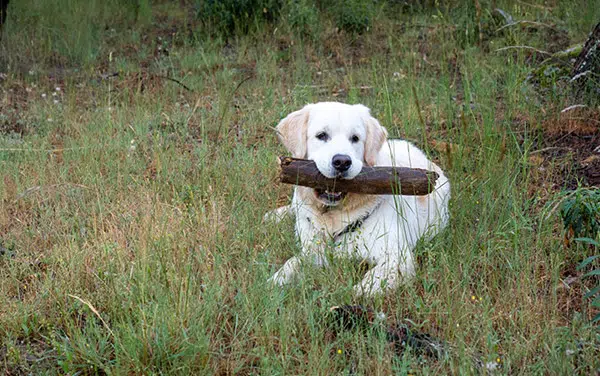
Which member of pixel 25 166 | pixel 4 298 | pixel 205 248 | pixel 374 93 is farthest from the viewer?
pixel 374 93

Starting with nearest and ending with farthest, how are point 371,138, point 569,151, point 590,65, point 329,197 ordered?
1. point 329,197
2. point 371,138
3. point 569,151
4. point 590,65

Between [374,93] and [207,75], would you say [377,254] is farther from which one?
[207,75]

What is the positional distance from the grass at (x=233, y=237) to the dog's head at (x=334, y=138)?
20 centimetres

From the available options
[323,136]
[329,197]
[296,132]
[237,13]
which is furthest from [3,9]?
[329,197]

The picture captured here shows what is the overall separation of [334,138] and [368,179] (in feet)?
1.01

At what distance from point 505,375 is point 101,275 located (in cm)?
178

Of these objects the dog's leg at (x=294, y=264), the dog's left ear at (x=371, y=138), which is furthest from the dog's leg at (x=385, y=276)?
the dog's left ear at (x=371, y=138)

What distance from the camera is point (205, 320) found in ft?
8.50

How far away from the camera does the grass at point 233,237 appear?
247 cm

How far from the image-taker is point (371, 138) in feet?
11.6

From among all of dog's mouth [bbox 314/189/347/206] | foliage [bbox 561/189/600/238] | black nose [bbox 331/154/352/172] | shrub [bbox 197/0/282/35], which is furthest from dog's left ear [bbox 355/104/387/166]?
shrub [bbox 197/0/282/35]

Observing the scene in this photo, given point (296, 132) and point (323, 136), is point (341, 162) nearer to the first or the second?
point (323, 136)

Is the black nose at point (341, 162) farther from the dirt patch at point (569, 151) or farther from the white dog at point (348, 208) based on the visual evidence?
the dirt patch at point (569, 151)

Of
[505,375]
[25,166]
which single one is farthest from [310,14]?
[505,375]
